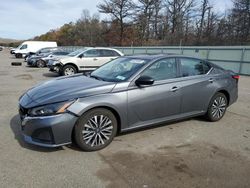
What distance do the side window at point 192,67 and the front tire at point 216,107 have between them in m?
0.66

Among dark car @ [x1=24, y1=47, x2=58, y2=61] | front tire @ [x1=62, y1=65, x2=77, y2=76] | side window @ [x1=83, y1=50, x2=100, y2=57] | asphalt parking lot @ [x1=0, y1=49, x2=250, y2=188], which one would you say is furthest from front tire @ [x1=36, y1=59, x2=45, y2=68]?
asphalt parking lot @ [x1=0, y1=49, x2=250, y2=188]

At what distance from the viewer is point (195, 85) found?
16.4 feet

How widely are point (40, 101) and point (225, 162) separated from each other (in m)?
2.97

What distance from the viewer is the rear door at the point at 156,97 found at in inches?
167

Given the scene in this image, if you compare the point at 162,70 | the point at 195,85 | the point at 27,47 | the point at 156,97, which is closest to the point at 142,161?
the point at 156,97

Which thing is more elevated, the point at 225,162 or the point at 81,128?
the point at 81,128

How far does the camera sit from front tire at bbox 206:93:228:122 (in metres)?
5.43

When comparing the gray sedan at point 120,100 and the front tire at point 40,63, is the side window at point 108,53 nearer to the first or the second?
the front tire at point 40,63

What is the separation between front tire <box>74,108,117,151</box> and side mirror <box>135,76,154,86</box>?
2.35 ft

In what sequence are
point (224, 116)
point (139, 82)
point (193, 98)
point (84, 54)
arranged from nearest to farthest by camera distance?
point (139, 82)
point (193, 98)
point (224, 116)
point (84, 54)

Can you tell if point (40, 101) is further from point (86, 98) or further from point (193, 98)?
point (193, 98)

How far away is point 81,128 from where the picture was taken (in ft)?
12.4

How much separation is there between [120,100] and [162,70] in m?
1.15

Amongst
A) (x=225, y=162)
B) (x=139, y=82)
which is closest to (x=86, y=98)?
(x=139, y=82)
